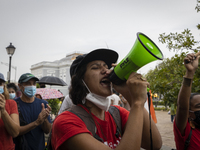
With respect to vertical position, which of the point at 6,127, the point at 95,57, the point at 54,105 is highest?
the point at 95,57

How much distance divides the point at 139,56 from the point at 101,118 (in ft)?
2.40

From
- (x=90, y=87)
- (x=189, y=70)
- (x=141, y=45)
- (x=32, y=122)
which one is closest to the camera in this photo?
(x=141, y=45)

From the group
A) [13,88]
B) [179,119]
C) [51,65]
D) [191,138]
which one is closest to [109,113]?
[179,119]

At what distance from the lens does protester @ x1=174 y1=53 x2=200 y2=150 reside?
214 cm

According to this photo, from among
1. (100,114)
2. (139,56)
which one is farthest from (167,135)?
(139,56)

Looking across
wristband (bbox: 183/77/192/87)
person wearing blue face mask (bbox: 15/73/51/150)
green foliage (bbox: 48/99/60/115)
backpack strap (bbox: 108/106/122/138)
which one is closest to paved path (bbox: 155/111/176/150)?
green foliage (bbox: 48/99/60/115)

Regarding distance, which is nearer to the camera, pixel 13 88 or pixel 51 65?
pixel 13 88

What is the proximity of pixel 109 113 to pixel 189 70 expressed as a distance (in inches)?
44.4

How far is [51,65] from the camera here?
65312mm

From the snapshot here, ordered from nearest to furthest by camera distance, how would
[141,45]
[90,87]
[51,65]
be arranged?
1. [141,45]
2. [90,87]
3. [51,65]

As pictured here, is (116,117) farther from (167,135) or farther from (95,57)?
(167,135)

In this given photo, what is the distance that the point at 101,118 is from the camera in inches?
68.0

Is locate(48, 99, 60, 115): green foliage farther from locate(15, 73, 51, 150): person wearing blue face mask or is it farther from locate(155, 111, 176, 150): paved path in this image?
locate(155, 111, 176, 150): paved path

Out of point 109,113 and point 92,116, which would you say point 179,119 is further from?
point 92,116
